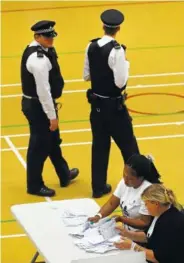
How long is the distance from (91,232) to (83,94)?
6.82m

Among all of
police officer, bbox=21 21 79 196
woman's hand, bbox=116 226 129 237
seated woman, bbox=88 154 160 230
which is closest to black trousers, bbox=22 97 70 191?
police officer, bbox=21 21 79 196

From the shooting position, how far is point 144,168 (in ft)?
25.7

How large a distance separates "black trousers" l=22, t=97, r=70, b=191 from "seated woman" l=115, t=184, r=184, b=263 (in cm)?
327

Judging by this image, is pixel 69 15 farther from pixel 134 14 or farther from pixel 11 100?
pixel 11 100

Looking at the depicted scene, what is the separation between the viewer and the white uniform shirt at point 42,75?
9.92 metres

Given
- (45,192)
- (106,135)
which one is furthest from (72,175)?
(106,135)

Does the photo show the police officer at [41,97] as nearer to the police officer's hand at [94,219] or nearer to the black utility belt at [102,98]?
the black utility belt at [102,98]

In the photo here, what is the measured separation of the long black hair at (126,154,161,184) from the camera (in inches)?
308

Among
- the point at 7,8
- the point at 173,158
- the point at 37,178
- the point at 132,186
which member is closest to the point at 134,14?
the point at 7,8

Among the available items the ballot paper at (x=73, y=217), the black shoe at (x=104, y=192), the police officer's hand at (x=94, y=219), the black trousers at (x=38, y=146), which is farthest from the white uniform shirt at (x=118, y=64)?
the police officer's hand at (x=94, y=219)

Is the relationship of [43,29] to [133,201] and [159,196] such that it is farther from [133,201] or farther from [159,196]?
[159,196]

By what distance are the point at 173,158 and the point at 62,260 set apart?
4.79 m

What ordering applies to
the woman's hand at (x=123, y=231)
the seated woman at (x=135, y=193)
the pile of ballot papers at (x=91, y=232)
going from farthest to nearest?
the seated woman at (x=135, y=193), the woman's hand at (x=123, y=231), the pile of ballot papers at (x=91, y=232)

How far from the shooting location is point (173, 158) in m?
11.6
